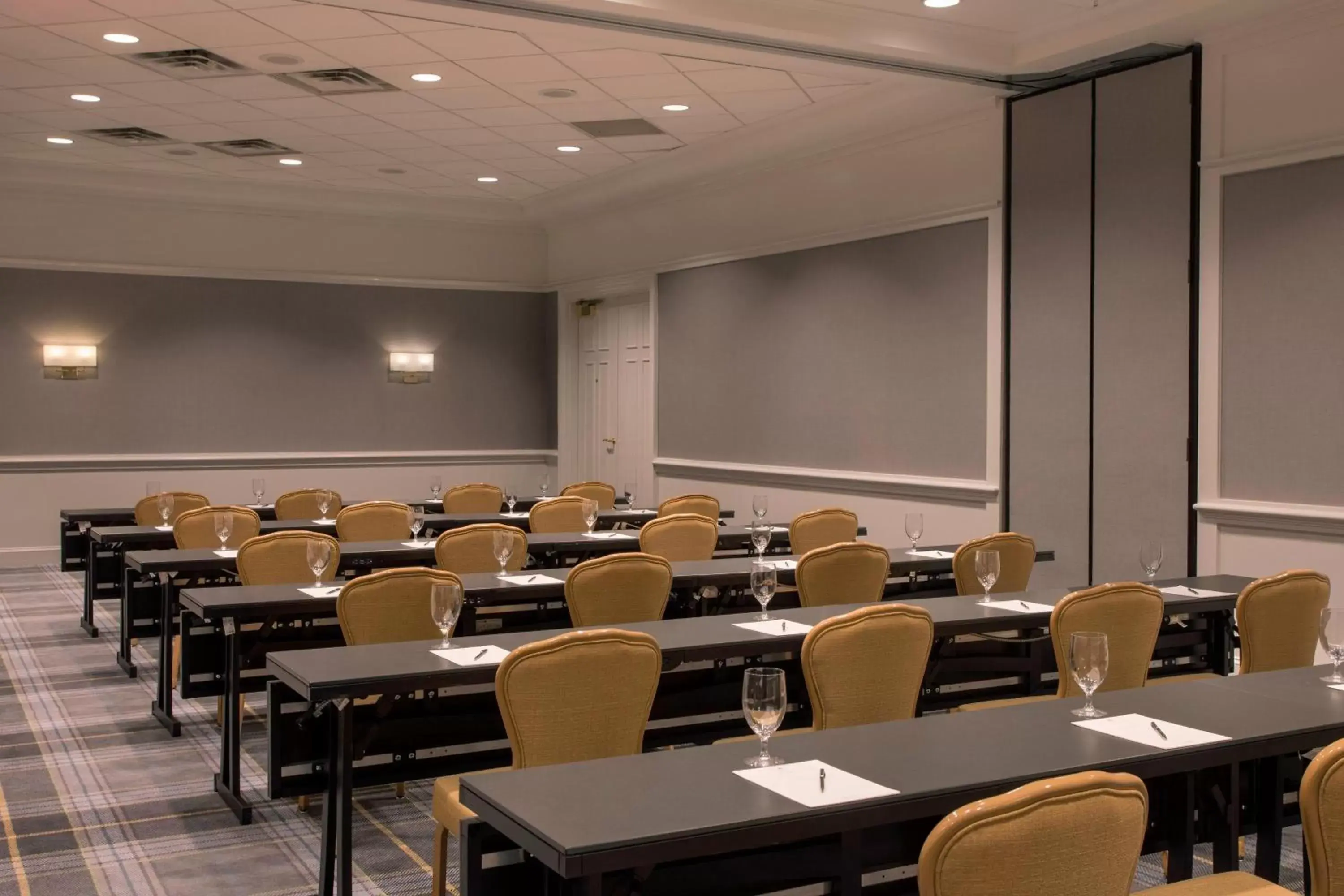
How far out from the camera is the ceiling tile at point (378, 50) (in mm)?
7156

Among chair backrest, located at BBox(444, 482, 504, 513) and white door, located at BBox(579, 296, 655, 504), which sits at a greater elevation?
white door, located at BBox(579, 296, 655, 504)

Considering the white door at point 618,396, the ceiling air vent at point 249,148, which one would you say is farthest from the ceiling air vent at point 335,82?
the white door at point 618,396

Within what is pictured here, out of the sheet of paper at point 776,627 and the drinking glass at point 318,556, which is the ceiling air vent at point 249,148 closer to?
the drinking glass at point 318,556

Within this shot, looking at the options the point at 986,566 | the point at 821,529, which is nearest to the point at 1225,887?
the point at 986,566

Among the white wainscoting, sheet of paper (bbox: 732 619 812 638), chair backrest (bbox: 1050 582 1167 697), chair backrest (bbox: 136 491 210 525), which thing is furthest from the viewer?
the white wainscoting

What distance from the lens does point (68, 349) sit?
1153 cm

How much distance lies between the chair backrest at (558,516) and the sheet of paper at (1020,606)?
3513 millimetres

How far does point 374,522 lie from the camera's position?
7527 mm

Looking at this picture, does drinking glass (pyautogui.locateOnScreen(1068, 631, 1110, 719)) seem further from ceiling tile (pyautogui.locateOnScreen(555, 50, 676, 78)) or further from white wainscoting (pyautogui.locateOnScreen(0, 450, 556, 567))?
white wainscoting (pyautogui.locateOnScreen(0, 450, 556, 567))

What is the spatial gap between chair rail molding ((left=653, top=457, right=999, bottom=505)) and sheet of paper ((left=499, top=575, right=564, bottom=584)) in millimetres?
3855

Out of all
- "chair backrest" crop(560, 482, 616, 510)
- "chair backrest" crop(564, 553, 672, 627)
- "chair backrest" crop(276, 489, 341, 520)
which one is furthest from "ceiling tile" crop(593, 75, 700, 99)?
"chair backrest" crop(564, 553, 672, 627)

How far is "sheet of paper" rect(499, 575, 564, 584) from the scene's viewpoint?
4.90 meters

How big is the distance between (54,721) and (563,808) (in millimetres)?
4548

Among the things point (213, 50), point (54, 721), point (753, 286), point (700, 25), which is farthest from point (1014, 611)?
point (753, 286)
